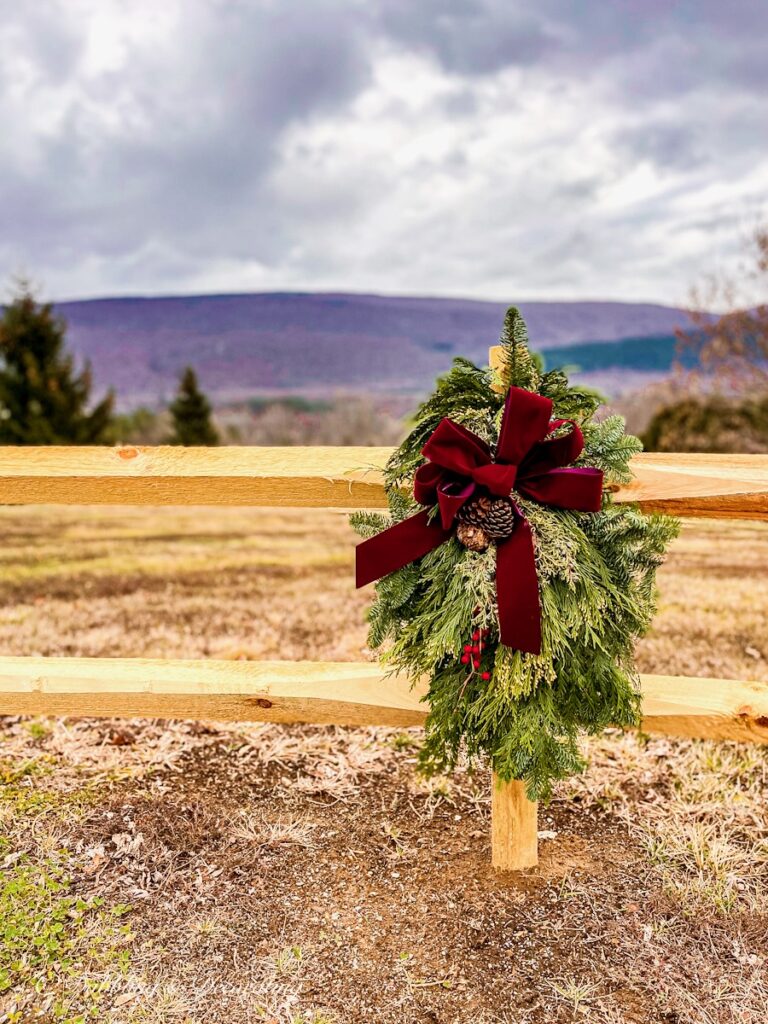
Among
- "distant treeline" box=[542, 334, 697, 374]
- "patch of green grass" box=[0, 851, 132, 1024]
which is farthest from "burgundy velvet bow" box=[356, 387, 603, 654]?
"distant treeline" box=[542, 334, 697, 374]

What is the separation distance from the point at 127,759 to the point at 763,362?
63.2ft

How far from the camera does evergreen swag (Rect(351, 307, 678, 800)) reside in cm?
238

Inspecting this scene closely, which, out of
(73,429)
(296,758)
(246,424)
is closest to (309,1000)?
(296,758)

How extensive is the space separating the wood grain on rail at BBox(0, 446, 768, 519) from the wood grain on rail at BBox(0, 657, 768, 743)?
0.70 meters

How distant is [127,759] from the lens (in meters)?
3.69

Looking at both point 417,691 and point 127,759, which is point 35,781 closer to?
point 127,759

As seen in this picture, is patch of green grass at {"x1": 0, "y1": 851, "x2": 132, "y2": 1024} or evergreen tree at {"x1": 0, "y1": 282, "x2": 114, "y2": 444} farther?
evergreen tree at {"x1": 0, "y1": 282, "x2": 114, "y2": 444}

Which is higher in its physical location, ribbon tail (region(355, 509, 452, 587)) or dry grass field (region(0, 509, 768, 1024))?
ribbon tail (region(355, 509, 452, 587))

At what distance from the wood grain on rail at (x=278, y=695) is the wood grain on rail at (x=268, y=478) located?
70cm

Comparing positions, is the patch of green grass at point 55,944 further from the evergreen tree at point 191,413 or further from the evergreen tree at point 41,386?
the evergreen tree at point 191,413

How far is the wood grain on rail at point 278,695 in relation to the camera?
3.11 metres

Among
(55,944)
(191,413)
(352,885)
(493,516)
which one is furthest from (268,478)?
(191,413)

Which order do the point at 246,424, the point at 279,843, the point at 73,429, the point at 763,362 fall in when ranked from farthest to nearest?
the point at 246,424
the point at 73,429
the point at 763,362
the point at 279,843

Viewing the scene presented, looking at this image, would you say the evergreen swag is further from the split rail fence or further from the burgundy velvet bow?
the split rail fence
